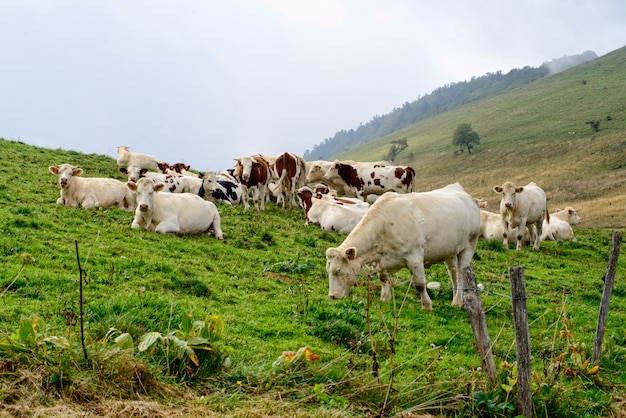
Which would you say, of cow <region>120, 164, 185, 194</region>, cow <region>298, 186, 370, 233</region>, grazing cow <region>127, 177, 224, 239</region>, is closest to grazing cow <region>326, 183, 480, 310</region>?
grazing cow <region>127, 177, 224, 239</region>

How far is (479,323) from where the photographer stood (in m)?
5.98

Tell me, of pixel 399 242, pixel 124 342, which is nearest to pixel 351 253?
pixel 399 242

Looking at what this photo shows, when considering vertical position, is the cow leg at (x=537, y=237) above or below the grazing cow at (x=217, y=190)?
below

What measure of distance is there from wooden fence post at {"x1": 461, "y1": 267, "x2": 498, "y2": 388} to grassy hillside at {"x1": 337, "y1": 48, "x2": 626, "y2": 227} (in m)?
34.8

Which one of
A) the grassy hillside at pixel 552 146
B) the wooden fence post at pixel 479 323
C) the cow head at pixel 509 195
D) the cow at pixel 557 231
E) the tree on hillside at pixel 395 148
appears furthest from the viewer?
the tree on hillside at pixel 395 148

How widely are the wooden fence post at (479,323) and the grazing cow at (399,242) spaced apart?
11.3 feet

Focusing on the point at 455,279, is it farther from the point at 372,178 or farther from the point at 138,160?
the point at 138,160

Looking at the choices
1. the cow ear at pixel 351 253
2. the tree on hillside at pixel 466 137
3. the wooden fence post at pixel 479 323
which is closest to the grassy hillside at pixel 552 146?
the tree on hillside at pixel 466 137

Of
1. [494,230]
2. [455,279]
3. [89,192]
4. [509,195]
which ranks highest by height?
[89,192]

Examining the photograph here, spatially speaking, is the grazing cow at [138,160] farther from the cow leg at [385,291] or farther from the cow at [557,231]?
the cow leg at [385,291]

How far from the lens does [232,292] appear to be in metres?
9.73

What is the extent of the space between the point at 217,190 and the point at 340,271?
40.7ft

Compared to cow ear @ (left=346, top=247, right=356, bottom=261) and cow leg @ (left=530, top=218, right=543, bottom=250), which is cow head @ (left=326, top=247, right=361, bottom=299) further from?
cow leg @ (left=530, top=218, right=543, bottom=250)

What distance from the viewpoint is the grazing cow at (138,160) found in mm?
27531
